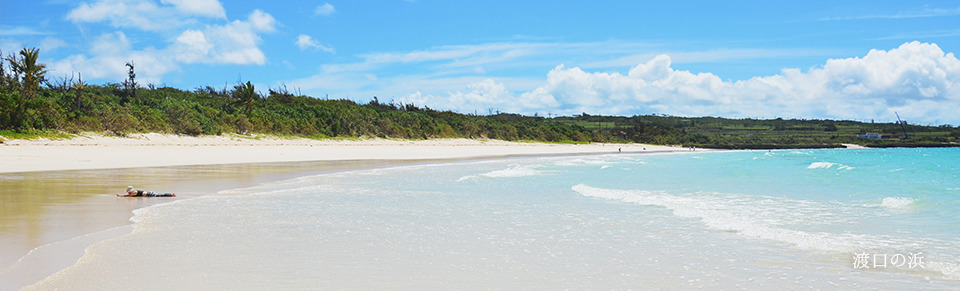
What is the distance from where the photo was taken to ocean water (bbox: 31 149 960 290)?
19.6 feet

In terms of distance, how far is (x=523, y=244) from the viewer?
8086mm

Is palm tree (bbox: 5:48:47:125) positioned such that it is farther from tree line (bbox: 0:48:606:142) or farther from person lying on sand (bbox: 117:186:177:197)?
person lying on sand (bbox: 117:186:177:197)

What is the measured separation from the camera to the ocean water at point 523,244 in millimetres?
5984

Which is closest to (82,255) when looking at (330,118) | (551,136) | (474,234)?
(474,234)

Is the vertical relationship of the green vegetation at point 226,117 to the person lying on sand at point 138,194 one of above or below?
above

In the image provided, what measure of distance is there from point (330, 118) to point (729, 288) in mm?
52222

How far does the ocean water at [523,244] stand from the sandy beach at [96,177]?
461 mm

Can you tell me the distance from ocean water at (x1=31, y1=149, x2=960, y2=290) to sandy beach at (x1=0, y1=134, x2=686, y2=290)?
18.2 inches

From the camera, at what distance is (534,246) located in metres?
7.94

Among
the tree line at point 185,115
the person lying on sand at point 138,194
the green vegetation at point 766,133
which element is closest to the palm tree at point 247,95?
the tree line at point 185,115

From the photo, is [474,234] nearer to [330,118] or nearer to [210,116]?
[210,116]

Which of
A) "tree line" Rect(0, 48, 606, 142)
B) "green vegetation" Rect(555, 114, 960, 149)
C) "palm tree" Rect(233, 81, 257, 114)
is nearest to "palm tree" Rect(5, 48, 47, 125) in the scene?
"tree line" Rect(0, 48, 606, 142)

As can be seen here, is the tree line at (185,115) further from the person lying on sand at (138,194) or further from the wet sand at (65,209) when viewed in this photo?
the person lying on sand at (138,194)

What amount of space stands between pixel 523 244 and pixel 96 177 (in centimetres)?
1619
